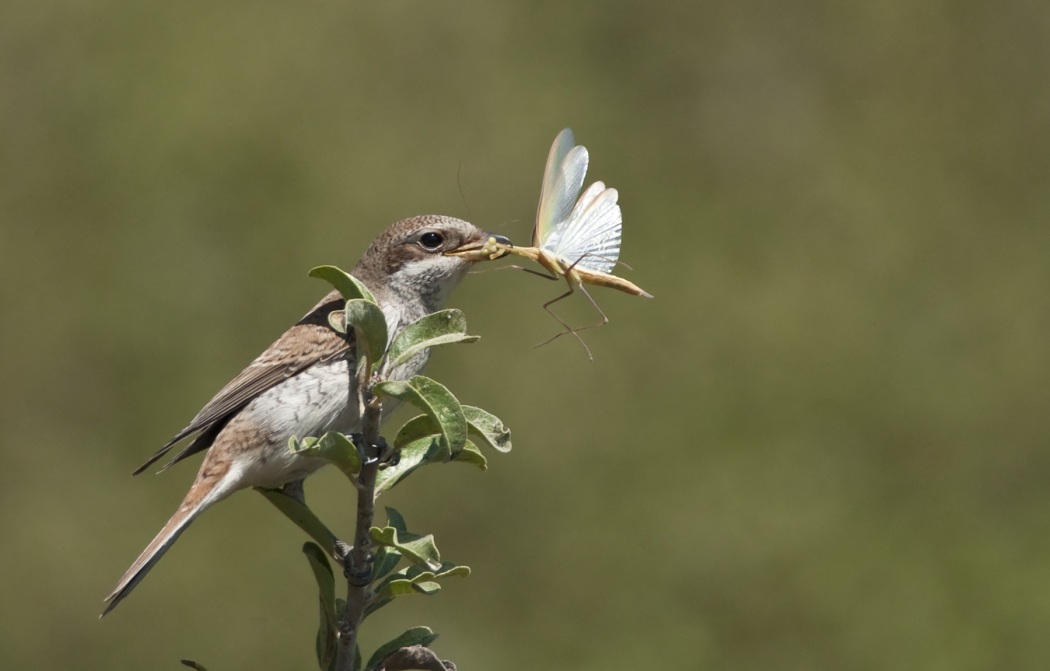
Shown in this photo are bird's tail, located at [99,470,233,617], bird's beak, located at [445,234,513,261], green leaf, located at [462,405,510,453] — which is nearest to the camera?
green leaf, located at [462,405,510,453]

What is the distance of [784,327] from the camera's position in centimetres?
1034

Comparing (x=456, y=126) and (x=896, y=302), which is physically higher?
(x=456, y=126)

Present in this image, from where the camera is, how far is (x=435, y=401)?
3156 millimetres

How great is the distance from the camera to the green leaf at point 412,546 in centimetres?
317

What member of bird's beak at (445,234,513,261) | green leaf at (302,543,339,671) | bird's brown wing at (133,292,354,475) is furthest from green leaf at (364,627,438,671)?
bird's beak at (445,234,513,261)

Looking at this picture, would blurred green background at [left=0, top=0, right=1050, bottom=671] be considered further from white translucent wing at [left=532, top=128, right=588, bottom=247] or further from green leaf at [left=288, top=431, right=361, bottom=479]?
green leaf at [left=288, top=431, right=361, bottom=479]

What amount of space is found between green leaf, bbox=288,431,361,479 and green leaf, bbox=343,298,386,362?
21 cm

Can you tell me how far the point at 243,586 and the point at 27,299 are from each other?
2.94 m

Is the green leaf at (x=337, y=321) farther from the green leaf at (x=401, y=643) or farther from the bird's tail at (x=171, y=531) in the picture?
the bird's tail at (x=171, y=531)

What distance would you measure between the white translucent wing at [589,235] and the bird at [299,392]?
50 centimetres

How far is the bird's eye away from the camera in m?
5.17

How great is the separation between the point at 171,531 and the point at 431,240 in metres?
1.51

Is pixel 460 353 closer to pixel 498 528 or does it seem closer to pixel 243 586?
pixel 498 528

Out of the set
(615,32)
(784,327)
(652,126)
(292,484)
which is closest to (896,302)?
(784,327)
